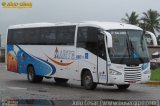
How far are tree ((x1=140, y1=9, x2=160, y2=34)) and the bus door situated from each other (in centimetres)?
7557

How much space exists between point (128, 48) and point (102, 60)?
1195 mm

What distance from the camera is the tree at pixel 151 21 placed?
97000 millimetres

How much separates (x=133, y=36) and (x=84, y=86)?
3.14 metres

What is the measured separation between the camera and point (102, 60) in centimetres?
2195

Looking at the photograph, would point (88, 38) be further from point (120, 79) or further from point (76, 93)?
point (76, 93)

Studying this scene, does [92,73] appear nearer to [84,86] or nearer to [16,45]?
[84,86]

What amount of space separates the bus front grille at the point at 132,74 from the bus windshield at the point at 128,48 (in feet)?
0.83

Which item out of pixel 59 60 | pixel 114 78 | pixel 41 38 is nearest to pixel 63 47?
pixel 59 60

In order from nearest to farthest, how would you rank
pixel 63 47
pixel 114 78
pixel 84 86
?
1. pixel 114 78
2. pixel 84 86
3. pixel 63 47

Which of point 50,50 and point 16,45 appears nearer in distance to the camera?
point 50,50

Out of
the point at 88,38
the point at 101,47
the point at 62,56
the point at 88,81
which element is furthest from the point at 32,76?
the point at 101,47

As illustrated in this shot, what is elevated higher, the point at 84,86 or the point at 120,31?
the point at 120,31

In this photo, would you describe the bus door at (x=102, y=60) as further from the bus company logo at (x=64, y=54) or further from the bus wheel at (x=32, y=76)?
the bus wheel at (x=32, y=76)

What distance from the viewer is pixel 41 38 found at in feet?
89.5
